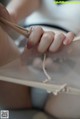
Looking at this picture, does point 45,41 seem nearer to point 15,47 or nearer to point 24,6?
point 15,47

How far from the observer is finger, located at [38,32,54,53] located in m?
0.42

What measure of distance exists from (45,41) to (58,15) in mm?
328

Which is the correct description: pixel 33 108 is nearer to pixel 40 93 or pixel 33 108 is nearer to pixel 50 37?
pixel 40 93

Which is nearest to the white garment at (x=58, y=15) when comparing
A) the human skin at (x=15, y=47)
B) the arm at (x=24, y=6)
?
the arm at (x=24, y=6)

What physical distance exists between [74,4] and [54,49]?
315 mm

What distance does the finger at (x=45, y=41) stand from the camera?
1.36 feet

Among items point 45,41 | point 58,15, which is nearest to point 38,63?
point 45,41

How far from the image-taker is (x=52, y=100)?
498mm

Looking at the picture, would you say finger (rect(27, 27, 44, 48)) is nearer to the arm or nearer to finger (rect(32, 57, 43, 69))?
finger (rect(32, 57, 43, 69))

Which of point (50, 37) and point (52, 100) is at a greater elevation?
point (50, 37)

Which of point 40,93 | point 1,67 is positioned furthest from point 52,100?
point 1,67

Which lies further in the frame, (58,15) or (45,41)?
(58,15)

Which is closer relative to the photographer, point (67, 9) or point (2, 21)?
point (2, 21)

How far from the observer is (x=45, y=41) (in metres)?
0.41
